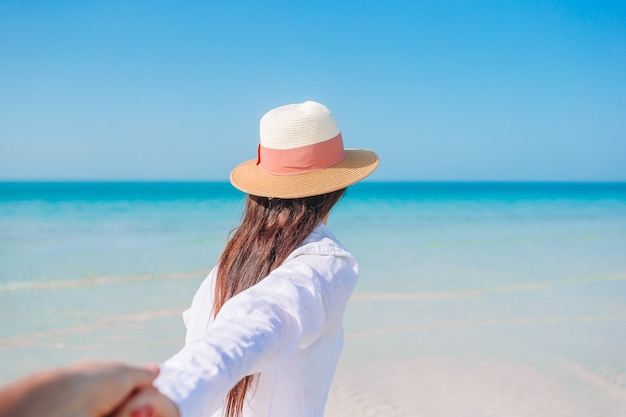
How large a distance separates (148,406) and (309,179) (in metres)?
1.03

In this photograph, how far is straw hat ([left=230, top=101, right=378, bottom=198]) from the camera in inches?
62.1

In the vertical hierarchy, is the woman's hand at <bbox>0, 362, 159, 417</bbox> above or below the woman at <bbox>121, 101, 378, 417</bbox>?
above

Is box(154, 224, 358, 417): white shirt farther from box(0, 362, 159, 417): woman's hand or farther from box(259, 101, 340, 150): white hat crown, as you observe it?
box(259, 101, 340, 150): white hat crown

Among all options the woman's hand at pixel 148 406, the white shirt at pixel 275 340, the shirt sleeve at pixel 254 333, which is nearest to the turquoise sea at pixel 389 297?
the white shirt at pixel 275 340

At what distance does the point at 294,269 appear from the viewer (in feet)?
3.67

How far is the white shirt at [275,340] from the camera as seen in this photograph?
0.73 metres

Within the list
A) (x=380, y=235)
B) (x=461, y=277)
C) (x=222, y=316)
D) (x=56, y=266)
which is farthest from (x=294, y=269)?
(x=380, y=235)

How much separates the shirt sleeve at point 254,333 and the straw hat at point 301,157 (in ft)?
1.25

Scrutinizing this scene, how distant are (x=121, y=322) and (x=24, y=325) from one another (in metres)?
1.03

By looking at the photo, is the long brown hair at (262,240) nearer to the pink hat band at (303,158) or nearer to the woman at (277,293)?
the woman at (277,293)

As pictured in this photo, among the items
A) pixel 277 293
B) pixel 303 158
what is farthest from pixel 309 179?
pixel 277 293

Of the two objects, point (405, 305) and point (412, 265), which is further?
point (412, 265)

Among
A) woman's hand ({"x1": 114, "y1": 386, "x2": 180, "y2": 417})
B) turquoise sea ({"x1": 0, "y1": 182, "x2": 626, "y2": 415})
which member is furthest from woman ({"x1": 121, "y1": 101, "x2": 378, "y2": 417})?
turquoise sea ({"x1": 0, "y1": 182, "x2": 626, "y2": 415})

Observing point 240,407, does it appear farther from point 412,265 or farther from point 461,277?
point 412,265
